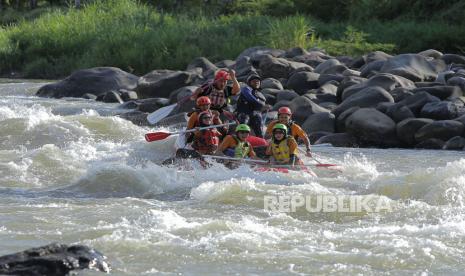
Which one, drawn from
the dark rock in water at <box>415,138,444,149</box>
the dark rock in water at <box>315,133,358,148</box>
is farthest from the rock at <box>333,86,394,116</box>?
the dark rock in water at <box>415,138,444,149</box>

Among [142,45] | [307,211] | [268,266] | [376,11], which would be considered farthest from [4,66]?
[268,266]

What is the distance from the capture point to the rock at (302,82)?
20.9 metres

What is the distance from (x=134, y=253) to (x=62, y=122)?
31.7 ft

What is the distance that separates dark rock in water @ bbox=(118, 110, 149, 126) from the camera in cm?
1875

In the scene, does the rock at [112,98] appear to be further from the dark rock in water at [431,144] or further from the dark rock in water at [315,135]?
the dark rock in water at [431,144]

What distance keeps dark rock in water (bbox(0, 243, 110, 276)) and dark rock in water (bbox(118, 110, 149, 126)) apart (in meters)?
11.2

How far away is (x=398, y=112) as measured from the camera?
17.1 meters

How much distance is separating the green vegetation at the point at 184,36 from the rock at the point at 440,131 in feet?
33.2

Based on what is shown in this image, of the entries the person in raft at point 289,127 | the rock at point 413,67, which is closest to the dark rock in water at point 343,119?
the rock at point 413,67

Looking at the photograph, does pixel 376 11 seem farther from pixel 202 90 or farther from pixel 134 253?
pixel 134 253

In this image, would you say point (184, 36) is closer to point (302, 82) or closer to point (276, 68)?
point (276, 68)

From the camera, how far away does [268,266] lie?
7.81m

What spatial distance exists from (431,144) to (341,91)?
4.04m

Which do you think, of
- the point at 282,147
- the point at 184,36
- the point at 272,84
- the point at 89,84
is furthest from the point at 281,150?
the point at 184,36
